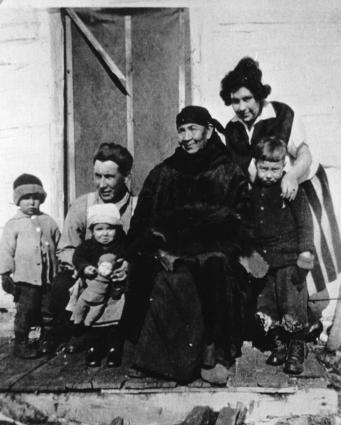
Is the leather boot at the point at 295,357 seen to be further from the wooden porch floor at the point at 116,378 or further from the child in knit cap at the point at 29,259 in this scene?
the child in knit cap at the point at 29,259

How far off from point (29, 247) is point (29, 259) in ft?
0.29

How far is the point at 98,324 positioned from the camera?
3.25 meters

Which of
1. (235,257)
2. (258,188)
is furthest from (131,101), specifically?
(235,257)

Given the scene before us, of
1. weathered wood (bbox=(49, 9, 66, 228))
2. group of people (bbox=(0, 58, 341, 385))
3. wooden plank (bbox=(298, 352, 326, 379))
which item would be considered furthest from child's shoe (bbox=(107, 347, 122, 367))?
weathered wood (bbox=(49, 9, 66, 228))

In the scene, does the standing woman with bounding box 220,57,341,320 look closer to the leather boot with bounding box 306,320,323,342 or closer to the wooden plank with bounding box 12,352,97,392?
the leather boot with bounding box 306,320,323,342

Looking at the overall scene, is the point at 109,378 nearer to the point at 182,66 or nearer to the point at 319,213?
the point at 319,213

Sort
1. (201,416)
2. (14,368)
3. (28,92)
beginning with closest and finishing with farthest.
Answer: (201,416) < (14,368) < (28,92)

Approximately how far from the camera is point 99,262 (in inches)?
132

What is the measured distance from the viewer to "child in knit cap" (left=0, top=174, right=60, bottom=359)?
359 cm

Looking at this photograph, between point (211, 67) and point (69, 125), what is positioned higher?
point (211, 67)

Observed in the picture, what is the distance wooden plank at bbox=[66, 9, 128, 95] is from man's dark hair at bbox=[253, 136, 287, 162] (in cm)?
123

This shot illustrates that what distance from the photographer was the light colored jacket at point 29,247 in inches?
144

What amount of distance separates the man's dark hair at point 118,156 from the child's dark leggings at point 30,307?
104 cm

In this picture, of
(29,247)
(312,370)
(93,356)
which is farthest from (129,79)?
(312,370)
